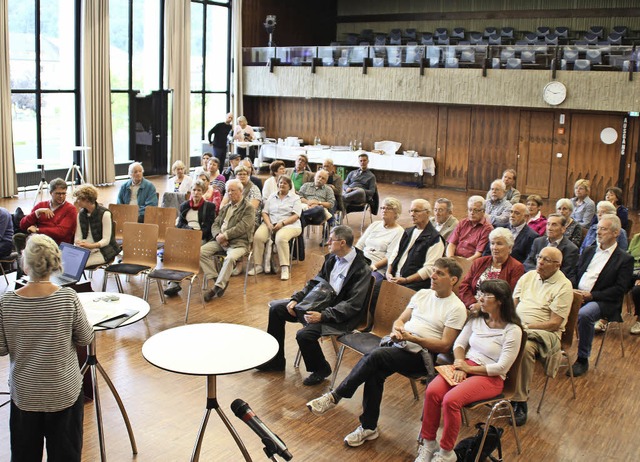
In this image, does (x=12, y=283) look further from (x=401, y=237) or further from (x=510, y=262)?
(x=510, y=262)

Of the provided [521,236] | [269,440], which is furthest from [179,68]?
[269,440]

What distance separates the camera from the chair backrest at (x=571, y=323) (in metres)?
5.34

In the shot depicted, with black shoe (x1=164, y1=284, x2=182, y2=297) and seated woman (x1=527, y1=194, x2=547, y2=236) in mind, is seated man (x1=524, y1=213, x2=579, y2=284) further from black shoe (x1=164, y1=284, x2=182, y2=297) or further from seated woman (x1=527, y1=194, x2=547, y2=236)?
black shoe (x1=164, y1=284, x2=182, y2=297)

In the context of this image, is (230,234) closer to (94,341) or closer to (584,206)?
(94,341)

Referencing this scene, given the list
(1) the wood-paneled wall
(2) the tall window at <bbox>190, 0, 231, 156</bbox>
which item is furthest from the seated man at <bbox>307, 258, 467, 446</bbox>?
(2) the tall window at <bbox>190, 0, 231, 156</bbox>

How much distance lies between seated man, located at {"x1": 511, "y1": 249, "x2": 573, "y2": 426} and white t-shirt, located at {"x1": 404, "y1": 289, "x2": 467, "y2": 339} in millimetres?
619

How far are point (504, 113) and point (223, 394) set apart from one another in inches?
473

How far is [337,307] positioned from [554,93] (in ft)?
33.2

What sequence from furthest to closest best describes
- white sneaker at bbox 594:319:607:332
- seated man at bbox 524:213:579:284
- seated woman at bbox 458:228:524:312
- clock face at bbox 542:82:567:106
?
clock face at bbox 542:82:567:106 < white sneaker at bbox 594:319:607:332 < seated man at bbox 524:213:579:284 < seated woman at bbox 458:228:524:312

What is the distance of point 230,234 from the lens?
7.78 m

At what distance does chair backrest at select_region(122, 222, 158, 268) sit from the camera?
7338 millimetres

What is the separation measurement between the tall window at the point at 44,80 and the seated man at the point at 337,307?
368 inches

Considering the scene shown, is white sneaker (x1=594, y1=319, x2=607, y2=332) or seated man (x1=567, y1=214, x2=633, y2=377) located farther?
white sneaker (x1=594, y1=319, x2=607, y2=332)

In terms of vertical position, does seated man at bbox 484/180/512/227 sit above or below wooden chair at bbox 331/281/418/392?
above
